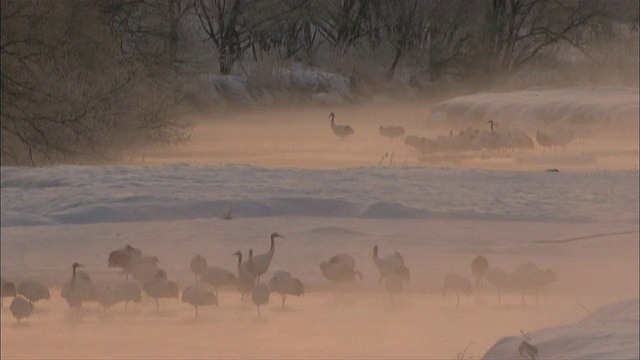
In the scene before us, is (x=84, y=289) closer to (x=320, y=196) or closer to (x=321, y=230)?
(x=321, y=230)

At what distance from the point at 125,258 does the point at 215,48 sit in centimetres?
93

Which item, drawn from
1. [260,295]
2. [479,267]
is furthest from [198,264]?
[479,267]

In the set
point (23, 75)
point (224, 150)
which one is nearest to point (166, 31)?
point (23, 75)

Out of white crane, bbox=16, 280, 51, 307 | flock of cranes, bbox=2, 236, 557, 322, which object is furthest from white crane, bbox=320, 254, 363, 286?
white crane, bbox=16, 280, 51, 307

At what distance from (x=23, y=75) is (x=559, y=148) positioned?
193 centimetres

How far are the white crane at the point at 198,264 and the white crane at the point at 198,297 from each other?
12.9 inches

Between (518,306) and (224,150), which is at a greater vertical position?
(224,150)

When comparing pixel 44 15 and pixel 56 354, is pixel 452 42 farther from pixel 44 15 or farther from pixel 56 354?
pixel 56 354

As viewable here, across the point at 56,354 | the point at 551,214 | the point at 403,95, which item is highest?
the point at 403,95

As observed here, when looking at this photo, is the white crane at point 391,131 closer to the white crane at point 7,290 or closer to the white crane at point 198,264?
the white crane at point 198,264

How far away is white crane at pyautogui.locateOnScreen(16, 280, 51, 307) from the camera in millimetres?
4016

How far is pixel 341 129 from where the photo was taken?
4.42 metres

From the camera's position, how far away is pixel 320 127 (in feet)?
14.4

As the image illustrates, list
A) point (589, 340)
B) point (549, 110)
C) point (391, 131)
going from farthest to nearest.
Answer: point (549, 110) → point (391, 131) → point (589, 340)
